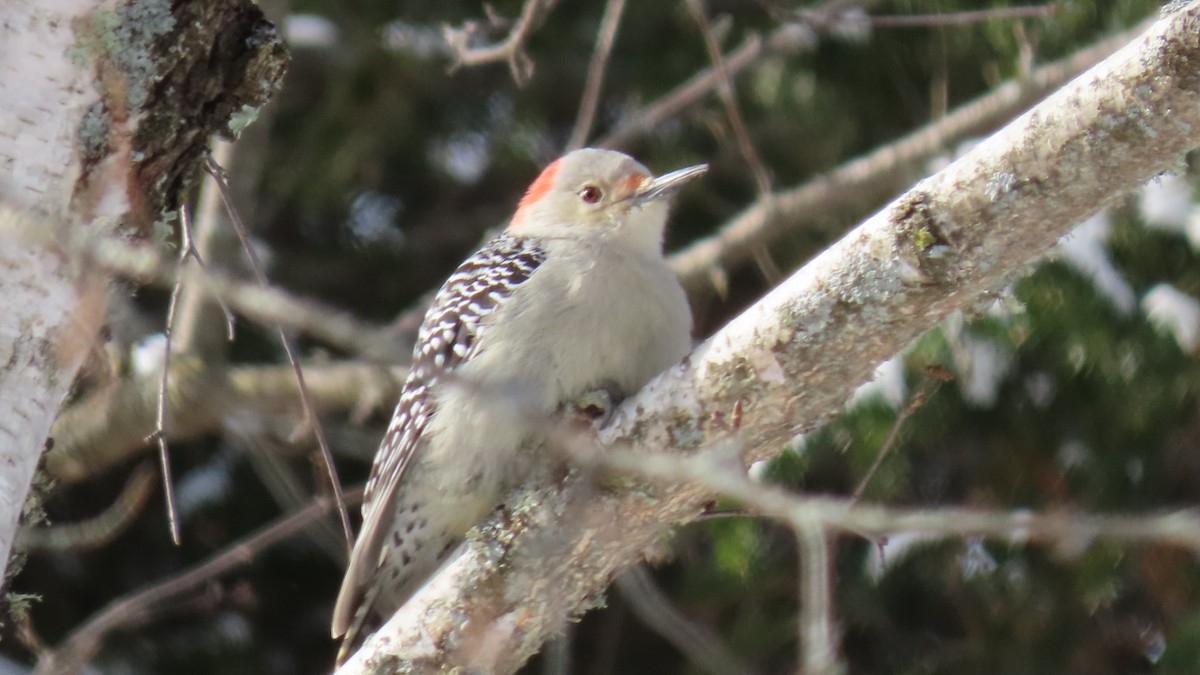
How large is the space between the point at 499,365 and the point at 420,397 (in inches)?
14.8

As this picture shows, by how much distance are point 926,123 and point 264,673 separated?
150 inches

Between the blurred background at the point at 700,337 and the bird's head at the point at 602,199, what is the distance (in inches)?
18.2

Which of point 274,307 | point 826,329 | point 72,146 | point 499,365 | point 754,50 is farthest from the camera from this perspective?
point 754,50

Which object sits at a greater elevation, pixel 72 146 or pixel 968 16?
pixel 72 146

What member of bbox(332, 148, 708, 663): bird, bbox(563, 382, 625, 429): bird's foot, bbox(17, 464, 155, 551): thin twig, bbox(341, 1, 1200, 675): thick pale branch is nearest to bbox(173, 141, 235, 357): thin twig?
bbox(17, 464, 155, 551): thin twig

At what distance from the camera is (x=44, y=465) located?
336 cm

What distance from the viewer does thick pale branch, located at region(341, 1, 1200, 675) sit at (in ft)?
9.27

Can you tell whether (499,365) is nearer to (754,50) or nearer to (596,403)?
(596,403)

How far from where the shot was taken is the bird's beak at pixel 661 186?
17.0ft

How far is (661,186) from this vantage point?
17.3ft

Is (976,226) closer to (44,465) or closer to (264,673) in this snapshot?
(44,465)

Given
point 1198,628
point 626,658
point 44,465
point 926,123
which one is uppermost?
point 44,465

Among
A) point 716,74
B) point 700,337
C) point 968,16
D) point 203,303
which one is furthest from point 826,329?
point 700,337

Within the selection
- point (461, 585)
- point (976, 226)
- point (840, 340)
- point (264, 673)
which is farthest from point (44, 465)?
point (264, 673)
